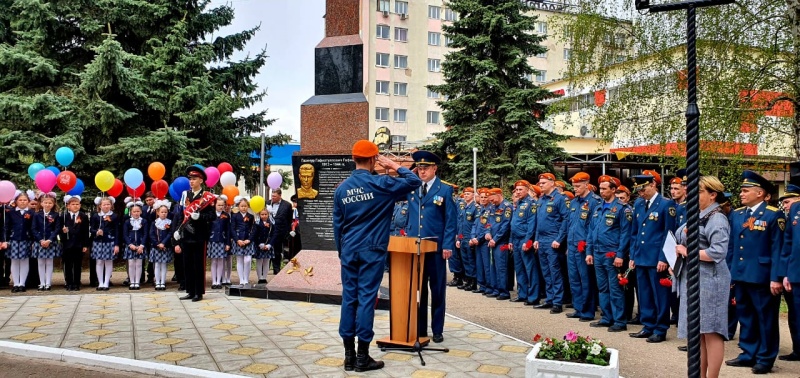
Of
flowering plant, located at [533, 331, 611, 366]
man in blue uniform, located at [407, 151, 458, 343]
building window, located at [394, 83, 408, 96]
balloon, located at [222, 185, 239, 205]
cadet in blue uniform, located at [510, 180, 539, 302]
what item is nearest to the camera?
flowering plant, located at [533, 331, 611, 366]

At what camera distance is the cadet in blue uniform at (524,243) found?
10.3 metres

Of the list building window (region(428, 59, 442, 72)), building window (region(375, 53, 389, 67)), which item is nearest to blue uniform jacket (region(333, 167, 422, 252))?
building window (region(375, 53, 389, 67))

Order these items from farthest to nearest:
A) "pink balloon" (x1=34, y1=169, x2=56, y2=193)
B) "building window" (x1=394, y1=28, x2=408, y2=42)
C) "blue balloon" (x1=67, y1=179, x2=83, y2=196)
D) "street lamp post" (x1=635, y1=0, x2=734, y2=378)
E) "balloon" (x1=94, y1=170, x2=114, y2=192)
Answer: "building window" (x1=394, y1=28, x2=408, y2=42) → "blue balloon" (x1=67, y1=179, x2=83, y2=196) → "balloon" (x1=94, y1=170, x2=114, y2=192) → "pink balloon" (x1=34, y1=169, x2=56, y2=193) → "street lamp post" (x1=635, y1=0, x2=734, y2=378)

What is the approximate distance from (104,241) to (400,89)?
125 feet

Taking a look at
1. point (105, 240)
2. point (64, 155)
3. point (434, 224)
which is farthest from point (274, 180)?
point (434, 224)

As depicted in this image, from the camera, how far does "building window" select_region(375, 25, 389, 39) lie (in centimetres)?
4706

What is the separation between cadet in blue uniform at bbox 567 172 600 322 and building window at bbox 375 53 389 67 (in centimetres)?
3941

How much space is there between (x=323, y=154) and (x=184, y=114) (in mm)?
8318

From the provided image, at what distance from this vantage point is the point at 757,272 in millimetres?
6578

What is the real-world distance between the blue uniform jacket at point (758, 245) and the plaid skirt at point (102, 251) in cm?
1034

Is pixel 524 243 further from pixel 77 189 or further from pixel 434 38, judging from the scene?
pixel 434 38

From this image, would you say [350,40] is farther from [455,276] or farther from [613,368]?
[613,368]

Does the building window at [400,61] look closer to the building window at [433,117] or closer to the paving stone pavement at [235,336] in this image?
the building window at [433,117]

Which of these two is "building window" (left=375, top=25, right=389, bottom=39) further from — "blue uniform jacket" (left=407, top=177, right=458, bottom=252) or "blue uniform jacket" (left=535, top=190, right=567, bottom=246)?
"blue uniform jacket" (left=407, top=177, right=458, bottom=252)
